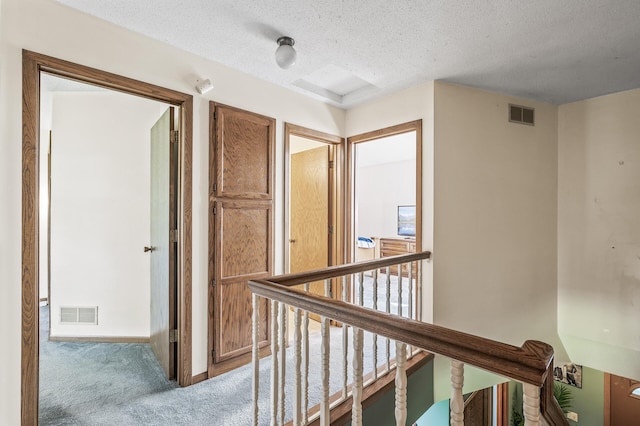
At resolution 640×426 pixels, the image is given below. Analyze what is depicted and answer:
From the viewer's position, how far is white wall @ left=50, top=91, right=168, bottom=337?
121 inches

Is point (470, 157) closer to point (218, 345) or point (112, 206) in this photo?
point (218, 345)

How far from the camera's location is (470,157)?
9.60ft

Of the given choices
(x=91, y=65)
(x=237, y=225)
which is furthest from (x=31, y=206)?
(x=237, y=225)

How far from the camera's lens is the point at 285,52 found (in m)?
2.04

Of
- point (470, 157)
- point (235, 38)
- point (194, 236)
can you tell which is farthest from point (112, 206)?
point (470, 157)

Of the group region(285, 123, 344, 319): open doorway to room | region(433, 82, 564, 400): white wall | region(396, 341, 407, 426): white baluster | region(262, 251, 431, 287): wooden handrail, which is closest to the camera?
region(396, 341, 407, 426): white baluster

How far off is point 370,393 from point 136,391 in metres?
1.58

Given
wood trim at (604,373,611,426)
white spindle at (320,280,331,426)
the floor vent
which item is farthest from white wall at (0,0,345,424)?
wood trim at (604,373,611,426)

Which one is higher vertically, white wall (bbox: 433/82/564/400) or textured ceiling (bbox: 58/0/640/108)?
textured ceiling (bbox: 58/0/640/108)

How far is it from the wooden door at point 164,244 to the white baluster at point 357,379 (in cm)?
167

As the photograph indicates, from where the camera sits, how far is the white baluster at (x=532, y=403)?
765 millimetres

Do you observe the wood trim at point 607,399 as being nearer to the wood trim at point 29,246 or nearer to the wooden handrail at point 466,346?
the wooden handrail at point 466,346

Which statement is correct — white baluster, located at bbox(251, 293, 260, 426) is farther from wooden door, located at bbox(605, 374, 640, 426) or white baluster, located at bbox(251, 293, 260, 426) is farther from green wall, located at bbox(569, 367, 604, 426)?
wooden door, located at bbox(605, 374, 640, 426)

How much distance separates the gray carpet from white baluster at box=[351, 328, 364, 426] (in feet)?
3.30
